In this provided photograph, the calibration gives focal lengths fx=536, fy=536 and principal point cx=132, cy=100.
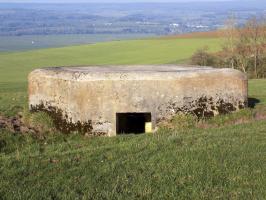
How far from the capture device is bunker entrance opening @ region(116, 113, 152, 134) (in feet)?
47.9

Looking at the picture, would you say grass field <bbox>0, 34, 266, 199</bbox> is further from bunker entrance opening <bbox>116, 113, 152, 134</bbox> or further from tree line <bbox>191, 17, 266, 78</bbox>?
tree line <bbox>191, 17, 266, 78</bbox>

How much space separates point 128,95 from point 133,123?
5.69ft

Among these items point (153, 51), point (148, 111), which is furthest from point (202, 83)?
point (153, 51)

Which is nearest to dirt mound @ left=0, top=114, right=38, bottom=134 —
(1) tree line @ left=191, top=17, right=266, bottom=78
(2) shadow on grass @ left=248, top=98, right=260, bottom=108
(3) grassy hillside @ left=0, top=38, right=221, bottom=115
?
(2) shadow on grass @ left=248, top=98, right=260, bottom=108

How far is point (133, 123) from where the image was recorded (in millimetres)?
15672

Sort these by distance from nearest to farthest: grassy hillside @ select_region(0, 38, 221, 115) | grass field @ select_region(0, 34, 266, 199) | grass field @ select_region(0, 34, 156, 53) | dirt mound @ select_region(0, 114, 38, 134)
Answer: grass field @ select_region(0, 34, 266, 199) < dirt mound @ select_region(0, 114, 38, 134) < grassy hillside @ select_region(0, 38, 221, 115) < grass field @ select_region(0, 34, 156, 53)

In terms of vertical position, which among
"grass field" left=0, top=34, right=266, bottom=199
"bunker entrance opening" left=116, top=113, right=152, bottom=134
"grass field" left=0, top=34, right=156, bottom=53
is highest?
"grass field" left=0, top=34, right=266, bottom=199

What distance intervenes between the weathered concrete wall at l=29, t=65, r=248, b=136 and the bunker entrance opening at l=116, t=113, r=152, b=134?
352mm

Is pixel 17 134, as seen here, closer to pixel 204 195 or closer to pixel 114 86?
pixel 114 86

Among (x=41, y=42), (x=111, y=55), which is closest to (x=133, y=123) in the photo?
(x=111, y=55)

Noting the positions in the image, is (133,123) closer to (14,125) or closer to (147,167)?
(14,125)

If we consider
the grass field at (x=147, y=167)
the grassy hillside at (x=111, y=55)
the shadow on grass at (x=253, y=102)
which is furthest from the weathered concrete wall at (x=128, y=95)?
the grassy hillside at (x=111, y=55)

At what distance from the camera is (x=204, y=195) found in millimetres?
6852

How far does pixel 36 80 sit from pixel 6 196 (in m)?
8.94
